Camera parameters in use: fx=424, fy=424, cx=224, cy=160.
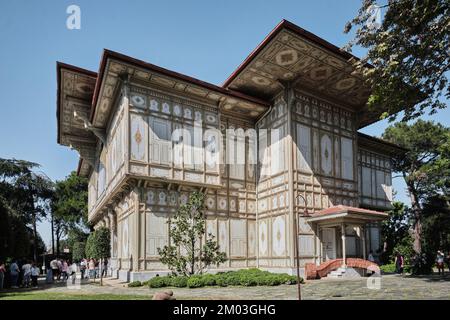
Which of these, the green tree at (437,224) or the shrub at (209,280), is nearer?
the shrub at (209,280)

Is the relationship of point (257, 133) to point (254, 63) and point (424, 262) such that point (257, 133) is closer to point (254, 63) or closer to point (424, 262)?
point (254, 63)

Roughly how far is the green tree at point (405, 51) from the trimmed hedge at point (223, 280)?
798 cm

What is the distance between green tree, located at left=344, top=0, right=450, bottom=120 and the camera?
41.4 feet

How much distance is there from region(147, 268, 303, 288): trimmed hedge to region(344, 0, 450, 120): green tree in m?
7.98

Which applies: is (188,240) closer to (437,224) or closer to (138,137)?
(138,137)

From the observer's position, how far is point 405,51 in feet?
43.9

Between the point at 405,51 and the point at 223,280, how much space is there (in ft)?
35.3

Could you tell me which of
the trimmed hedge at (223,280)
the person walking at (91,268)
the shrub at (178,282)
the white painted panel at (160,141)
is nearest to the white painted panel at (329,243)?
the trimmed hedge at (223,280)

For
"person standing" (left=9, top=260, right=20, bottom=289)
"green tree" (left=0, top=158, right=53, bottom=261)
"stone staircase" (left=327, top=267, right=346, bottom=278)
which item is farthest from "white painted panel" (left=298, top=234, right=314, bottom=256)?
"green tree" (left=0, top=158, right=53, bottom=261)

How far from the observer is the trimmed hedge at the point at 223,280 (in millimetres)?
16578

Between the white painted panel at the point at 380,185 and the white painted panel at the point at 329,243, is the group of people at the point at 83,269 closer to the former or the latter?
the white painted panel at the point at 329,243

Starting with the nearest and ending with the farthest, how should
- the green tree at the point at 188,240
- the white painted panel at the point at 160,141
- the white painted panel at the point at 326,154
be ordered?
the green tree at the point at 188,240
the white painted panel at the point at 160,141
the white painted panel at the point at 326,154

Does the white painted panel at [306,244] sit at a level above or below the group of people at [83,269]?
above

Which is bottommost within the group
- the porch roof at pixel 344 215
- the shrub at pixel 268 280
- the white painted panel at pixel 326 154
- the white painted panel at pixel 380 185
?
the shrub at pixel 268 280
